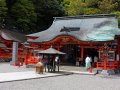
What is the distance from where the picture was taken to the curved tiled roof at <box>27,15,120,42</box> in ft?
101

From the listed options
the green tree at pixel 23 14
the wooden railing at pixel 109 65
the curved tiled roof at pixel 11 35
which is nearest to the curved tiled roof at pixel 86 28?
the wooden railing at pixel 109 65

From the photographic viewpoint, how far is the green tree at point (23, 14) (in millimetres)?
49875

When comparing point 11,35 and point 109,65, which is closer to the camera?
point 109,65

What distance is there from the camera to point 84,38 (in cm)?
3153

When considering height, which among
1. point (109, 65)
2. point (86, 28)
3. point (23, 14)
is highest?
point (23, 14)

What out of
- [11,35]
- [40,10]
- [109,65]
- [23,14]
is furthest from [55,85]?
[40,10]

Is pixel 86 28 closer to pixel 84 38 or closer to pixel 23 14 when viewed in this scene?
pixel 84 38

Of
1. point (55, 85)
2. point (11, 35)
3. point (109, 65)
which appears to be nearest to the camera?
point (55, 85)

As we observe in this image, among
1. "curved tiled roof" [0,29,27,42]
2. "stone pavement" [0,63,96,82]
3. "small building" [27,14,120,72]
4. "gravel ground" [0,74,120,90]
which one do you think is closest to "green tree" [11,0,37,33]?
"curved tiled roof" [0,29,27,42]

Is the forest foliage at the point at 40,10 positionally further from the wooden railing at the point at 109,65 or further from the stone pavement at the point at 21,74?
the stone pavement at the point at 21,74

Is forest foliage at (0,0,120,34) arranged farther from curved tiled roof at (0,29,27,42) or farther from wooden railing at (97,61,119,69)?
wooden railing at (97,61,119,69)

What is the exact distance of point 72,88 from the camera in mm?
17047

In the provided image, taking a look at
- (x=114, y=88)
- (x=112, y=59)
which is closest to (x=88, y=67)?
(x=112, y=59)

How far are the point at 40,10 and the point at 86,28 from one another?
2249 centimetres
